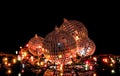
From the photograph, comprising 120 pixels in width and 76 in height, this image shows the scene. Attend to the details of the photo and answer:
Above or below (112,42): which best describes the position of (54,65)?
below

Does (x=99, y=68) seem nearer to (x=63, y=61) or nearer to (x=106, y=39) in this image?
(x=63, y=61)

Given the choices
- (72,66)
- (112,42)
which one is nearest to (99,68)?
(72,66)

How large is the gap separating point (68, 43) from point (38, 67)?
540mm

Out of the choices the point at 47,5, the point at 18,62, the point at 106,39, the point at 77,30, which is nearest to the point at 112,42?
the point at 106,39

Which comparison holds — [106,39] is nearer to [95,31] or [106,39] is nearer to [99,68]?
[95,31]

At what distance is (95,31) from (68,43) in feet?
8.57

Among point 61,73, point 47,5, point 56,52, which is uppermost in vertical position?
point 47,5

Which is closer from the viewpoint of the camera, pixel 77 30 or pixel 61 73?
pixel 61 73

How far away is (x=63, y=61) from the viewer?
439 centimetres

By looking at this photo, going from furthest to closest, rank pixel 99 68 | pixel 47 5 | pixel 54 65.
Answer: pixel 47 5, pixel 99 68, pixel 54 65

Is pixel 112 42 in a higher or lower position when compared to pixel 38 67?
higher

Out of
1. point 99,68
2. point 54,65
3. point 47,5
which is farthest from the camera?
point 47,5

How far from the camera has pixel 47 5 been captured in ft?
21.7

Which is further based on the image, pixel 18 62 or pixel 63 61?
pixel 18 62
